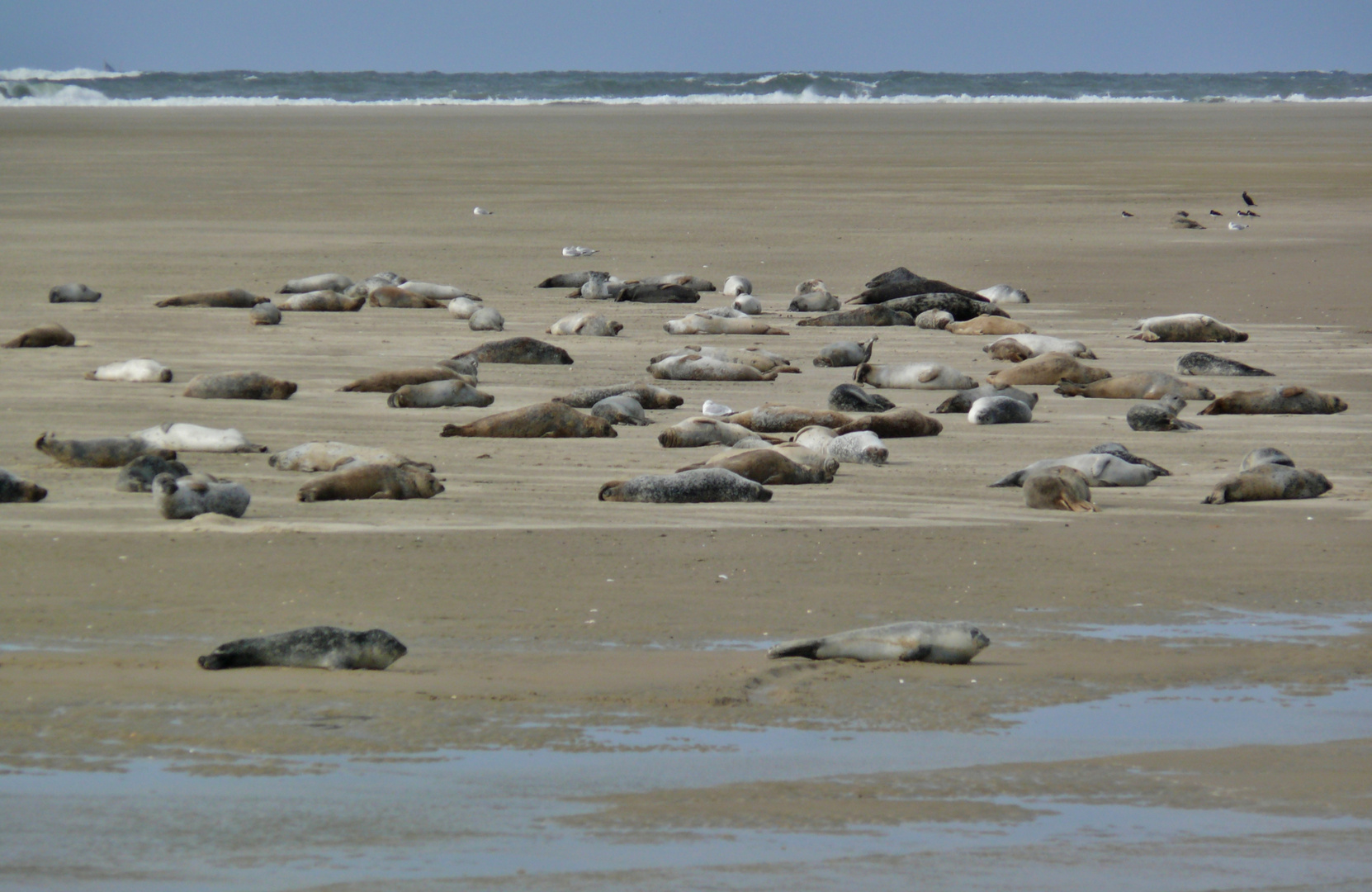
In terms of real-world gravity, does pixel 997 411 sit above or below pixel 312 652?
below

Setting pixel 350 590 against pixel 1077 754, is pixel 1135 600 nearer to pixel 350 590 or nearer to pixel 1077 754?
pixel 1077 754

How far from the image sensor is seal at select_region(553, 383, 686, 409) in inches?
321

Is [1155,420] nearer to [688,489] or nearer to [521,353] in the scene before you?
[688,489]

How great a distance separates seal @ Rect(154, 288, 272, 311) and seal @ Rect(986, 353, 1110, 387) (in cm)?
556

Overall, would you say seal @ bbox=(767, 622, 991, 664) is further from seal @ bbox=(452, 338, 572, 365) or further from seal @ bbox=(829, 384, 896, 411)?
seal @ bbox=(452, 338, 572, 365)

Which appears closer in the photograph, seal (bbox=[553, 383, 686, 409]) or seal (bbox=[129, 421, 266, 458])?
seal (bbox=[129, 421, 266, 458])

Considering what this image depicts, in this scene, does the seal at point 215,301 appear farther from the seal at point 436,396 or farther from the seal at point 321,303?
the seal at point 436,396

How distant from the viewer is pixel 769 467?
6.52 metres

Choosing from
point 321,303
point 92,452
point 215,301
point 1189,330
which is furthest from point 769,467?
point 215,301

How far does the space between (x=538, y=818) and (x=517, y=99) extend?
251 feet

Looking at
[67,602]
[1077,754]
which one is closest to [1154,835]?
[1077,754]

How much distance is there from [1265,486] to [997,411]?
5.97 ft

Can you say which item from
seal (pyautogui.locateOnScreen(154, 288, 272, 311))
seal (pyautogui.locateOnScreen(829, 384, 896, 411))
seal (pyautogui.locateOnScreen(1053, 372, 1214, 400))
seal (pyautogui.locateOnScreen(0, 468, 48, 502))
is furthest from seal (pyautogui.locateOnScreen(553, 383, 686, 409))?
seal (pyautogui.locateOnScreen(154, 288, 272, 311))

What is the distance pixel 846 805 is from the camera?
333 centimetres
